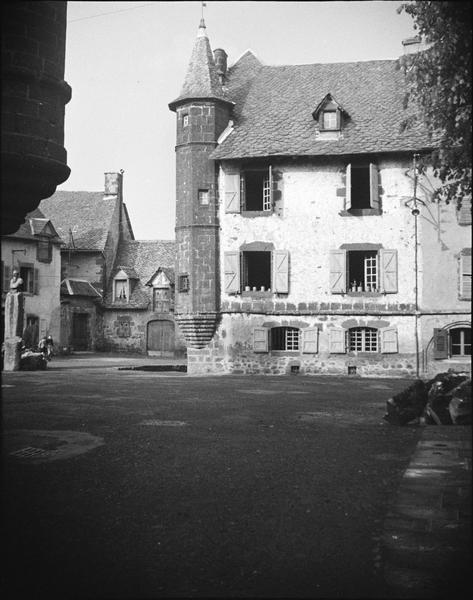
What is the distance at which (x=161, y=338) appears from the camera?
127 ft

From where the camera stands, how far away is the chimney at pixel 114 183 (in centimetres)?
4303

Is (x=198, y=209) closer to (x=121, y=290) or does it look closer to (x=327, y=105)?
(x=327, y=105)

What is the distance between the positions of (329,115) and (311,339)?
24.3 ft

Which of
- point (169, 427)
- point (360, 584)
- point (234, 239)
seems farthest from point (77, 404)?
point (234, 239)

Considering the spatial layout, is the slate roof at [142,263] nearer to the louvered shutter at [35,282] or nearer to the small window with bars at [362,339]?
the louvered shutter at [35,282]

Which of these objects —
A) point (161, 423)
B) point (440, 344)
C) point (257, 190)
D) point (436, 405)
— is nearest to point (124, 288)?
point (257, 190)

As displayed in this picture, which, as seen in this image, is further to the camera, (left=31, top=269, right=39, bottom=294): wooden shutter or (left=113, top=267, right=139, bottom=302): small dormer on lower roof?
(left=113, top=267, right=139, bottom=302): small dormer on lower roof

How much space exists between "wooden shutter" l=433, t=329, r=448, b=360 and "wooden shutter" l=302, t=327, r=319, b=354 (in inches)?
144

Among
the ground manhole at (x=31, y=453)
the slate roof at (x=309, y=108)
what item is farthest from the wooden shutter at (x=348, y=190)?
the ground manhole at (x=31, y=453)

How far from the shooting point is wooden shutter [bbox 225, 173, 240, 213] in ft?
71.3

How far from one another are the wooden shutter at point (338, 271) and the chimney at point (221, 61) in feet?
26.7

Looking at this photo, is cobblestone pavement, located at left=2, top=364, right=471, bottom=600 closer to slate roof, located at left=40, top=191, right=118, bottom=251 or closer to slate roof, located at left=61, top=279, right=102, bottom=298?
slate roof, located at left=61, top=279, right=102, bottom=298

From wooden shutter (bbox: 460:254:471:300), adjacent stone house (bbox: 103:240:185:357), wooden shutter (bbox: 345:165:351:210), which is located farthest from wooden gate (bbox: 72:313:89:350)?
wooden shutter (bbox: 460:254:471:300)

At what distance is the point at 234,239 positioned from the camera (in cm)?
2177
